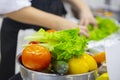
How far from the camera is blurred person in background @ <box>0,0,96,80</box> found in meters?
1.00

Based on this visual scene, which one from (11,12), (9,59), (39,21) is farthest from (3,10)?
(9,59)

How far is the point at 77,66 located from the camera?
59 centimetres

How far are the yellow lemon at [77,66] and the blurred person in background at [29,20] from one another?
0.40m

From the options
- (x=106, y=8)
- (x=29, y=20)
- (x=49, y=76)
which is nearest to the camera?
(x=49, y=76)

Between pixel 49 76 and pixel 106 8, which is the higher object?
pixel 106 8

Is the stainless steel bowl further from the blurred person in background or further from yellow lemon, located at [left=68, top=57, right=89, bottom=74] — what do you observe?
the blurred person in background

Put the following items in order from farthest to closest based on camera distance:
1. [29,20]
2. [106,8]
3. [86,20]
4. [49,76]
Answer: [106,8] → [86,20] → [29,20] → [49,76]

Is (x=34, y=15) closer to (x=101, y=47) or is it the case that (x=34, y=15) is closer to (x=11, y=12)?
(x=11, y=12)

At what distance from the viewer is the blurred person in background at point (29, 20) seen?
100 cm

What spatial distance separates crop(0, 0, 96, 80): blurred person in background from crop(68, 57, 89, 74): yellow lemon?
40 cm

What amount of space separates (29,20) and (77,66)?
1.57 feet

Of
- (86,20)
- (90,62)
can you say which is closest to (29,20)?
(86,20)

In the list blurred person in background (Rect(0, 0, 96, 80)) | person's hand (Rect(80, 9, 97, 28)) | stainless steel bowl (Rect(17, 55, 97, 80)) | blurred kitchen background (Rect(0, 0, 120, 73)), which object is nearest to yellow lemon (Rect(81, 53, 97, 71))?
stainless steel bowl (Rect(17, 55, 97, 80))

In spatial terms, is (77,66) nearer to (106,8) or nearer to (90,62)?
(90,62)
